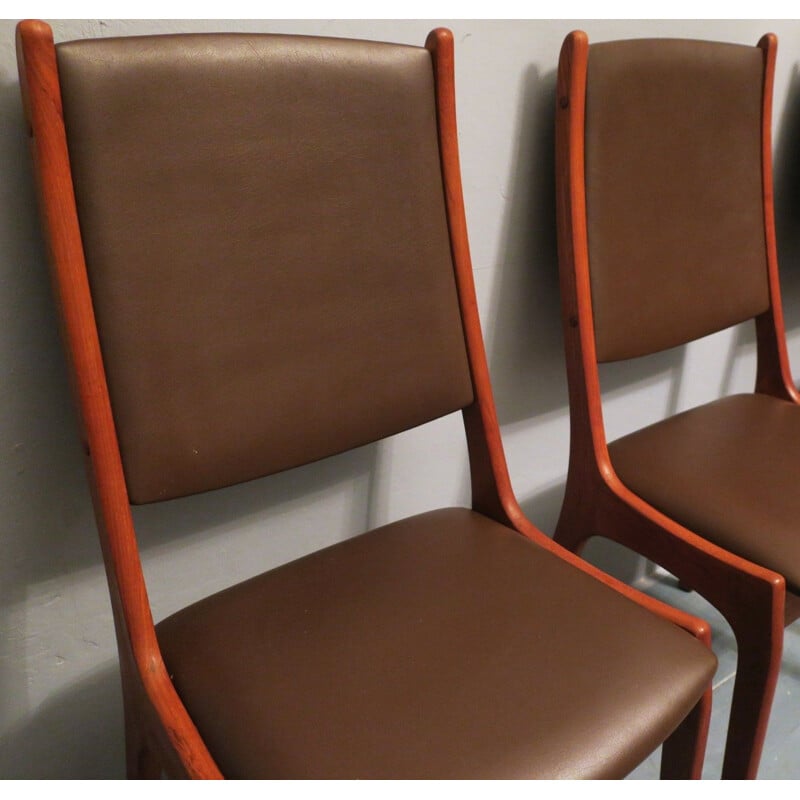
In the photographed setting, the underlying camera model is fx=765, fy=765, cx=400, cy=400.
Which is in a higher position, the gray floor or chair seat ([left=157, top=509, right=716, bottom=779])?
chair seat ([left=157, top=509, right=716, bottom=779])

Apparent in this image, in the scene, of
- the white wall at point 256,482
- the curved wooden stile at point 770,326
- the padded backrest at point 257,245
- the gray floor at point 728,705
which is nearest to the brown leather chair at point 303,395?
the padded backrest at point 257,245

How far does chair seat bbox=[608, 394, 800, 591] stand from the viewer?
2.76 ft

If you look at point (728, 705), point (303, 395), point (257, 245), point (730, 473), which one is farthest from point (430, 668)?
point (728, 705)

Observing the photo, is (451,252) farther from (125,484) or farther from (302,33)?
(125,484)

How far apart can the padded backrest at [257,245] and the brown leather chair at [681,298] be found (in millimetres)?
212

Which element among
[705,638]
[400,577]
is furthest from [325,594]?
[705,638]

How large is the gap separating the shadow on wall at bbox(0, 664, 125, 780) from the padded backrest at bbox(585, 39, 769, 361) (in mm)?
717

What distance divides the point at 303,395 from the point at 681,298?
56 cm

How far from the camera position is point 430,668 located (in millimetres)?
646

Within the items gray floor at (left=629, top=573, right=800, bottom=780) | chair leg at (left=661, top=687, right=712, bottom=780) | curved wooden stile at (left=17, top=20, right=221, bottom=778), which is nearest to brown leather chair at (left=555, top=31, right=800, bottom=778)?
chair leg at (left=661, top=687, right=712, bottom=780)

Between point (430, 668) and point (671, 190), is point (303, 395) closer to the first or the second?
point (430, 668)

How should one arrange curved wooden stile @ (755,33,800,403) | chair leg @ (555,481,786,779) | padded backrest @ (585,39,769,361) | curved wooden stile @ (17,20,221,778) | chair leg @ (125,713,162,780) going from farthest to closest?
curved wooden stile @ (755,33,800,403) < padded backrest @ (585,39,769,361) < chair leg @ (555,481,786,779) < chair leg @ (125,713,162,780) < curved wooden stile @ (17,20,221,778)

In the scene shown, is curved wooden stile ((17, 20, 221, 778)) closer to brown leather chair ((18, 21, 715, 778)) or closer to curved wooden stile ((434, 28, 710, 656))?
brown leather chair ((18, 21, 715, 778))

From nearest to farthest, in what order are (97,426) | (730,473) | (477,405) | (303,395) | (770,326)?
1. (97,426)
2. (303,395)
3. (477,405)
4. (730,473)
5. (770,326)
